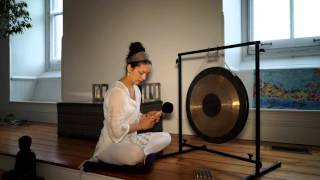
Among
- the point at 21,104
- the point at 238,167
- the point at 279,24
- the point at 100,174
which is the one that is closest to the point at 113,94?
the point at 100,174

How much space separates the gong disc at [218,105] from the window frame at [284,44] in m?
0.96

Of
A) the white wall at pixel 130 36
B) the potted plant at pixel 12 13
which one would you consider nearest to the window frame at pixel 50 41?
the potted plant at pixel 12 13

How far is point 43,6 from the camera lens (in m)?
4.22

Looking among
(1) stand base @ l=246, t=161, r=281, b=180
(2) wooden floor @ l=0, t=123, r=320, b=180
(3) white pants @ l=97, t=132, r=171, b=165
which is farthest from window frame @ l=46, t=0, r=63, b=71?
(1) stand base @ l=246, t=161, r=281, b=180

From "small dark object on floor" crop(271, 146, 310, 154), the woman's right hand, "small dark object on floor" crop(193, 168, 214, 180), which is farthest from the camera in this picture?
"small dark object on floor" crop(271, 146, 310, 154)

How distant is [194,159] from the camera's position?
184 cm

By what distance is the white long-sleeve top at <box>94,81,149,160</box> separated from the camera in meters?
1.53

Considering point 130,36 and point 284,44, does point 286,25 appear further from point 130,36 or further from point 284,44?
point 130,36

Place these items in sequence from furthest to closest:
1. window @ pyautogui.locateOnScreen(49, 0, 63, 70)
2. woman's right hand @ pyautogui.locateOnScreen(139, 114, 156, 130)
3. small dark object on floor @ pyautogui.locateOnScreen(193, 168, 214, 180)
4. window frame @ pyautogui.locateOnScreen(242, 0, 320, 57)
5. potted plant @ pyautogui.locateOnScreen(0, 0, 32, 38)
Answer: window @ pyautogui.locateOnScreen(49, 0, 63, 70) < potted plant @ pyautogui.locateOnScreen(0, 0, 32, 38) < window frame @ pyautogui.locateOnScreen(242, 0, 320, 57) < woman's right hand @ pyautogui.locateOnScreen(139, 114, 156, 130) < small dark object on floor @ pyautogui.locateOnScreen(193, 168, 214, 180)

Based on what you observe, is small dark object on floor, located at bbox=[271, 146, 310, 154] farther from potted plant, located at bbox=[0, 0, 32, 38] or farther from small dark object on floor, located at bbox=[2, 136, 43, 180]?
potted plant, located at bbox=[0, 0, 32, 38]

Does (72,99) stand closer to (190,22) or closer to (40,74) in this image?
(40,74)

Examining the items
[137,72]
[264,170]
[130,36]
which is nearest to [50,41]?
[130,36]

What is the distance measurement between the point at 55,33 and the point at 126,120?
123 inches

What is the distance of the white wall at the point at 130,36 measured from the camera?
99.6 inches
